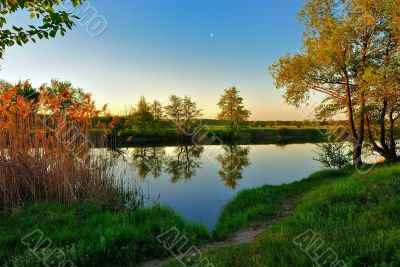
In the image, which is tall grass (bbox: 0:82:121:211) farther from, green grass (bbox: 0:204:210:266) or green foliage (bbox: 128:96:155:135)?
green foliage (bbox: 128:96:155:135)

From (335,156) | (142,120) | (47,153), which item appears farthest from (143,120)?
(47,153)

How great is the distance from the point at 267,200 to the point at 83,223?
7.87m

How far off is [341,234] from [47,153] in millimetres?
10171

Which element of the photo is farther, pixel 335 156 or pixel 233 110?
pixel 233 110

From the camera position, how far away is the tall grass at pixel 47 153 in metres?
11.0

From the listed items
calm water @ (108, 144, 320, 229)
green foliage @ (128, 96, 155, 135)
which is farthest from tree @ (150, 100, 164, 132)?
calm water @ (108, 144, 320, 229)

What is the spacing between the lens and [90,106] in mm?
12633

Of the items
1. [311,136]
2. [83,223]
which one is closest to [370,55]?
[83,223]

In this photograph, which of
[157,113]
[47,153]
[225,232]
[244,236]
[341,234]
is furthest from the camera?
[157,113]

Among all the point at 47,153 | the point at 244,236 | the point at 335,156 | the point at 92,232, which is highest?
the point at 47,153

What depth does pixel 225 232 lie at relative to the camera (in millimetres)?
9797

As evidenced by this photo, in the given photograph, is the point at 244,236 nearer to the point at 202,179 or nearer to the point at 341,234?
the point at 341,234

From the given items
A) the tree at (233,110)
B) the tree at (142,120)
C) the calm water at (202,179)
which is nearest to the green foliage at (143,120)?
the tree at (142,120)

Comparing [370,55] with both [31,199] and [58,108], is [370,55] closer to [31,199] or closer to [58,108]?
[58,108]
